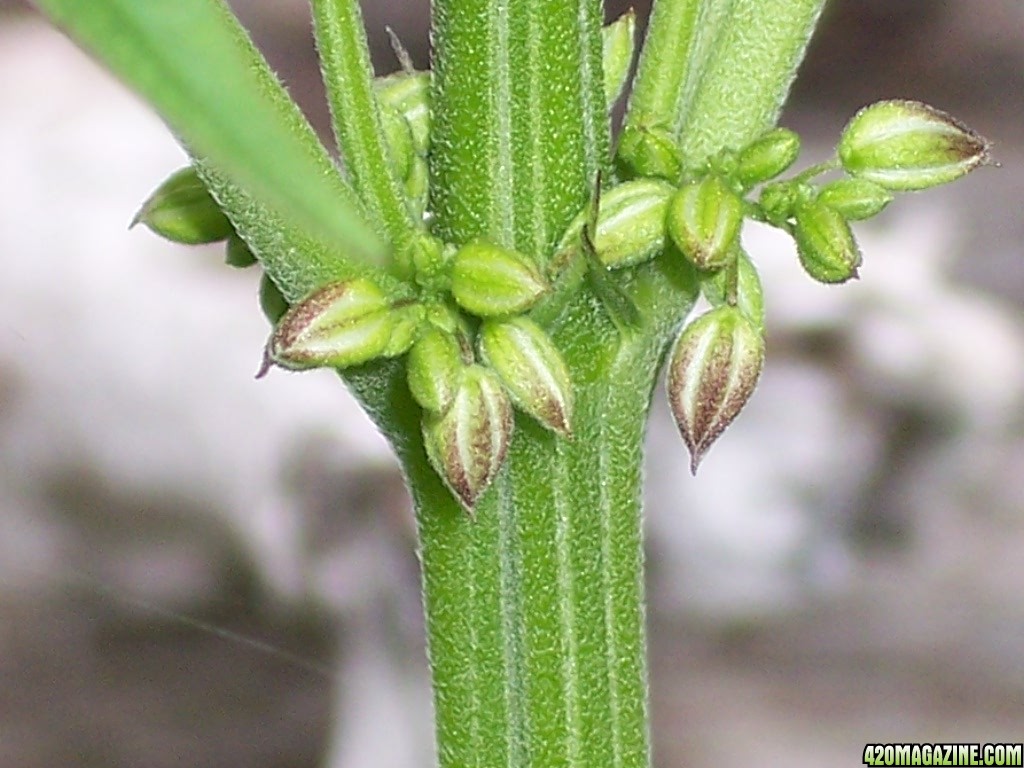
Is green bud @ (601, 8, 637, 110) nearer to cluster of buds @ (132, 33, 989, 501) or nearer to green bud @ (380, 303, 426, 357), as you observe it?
cluster of buds @ (132, 33, 989, 501)

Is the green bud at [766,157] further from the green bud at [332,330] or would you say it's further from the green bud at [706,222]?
the green bud at [332,330]

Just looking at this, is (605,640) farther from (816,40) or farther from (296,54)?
(296,54)

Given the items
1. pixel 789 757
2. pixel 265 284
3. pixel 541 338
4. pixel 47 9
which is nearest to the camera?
pixel 47 9

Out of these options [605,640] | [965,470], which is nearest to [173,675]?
[965,470]

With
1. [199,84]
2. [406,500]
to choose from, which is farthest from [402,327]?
[406,500]

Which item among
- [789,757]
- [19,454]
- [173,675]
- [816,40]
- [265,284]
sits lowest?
[789,757]
